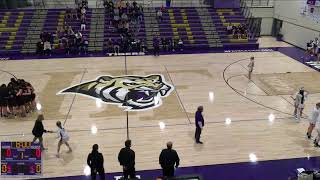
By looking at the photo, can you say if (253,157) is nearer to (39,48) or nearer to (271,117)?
(271,117)

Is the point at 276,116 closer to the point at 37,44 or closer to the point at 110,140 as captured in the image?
the point at 110,140

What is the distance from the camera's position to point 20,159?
32.4 ft

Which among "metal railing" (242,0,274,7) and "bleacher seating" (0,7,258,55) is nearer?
"bleacher seating" (0,7,258,55)

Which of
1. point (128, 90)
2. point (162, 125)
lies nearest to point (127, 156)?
point (162, 125)

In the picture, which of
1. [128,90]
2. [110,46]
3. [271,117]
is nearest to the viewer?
[271,117]

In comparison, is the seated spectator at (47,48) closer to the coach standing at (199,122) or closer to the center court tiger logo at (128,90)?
the center court tiger logo at (128,90)

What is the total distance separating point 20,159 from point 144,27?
67.3 feet

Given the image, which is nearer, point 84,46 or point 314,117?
point 314,117

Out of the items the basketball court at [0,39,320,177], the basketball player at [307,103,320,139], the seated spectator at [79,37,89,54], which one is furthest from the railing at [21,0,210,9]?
the basketball player at [307,103,320,139]

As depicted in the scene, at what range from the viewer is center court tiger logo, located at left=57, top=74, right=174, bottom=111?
16.3m

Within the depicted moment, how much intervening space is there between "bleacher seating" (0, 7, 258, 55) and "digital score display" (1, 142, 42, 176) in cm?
1698

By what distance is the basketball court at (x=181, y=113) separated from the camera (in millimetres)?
11891

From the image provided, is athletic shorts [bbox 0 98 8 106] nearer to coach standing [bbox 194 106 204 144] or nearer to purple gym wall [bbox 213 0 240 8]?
coach standing [bbox 194 106 204 144]

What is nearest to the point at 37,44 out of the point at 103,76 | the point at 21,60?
the point at 21,60
